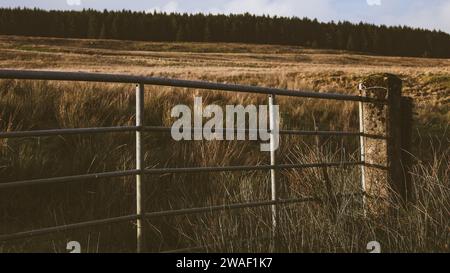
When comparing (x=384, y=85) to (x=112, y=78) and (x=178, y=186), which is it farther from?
(x=178, y=186)

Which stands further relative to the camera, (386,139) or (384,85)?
(384,85)

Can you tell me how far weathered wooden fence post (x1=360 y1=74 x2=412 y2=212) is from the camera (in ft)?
16.4

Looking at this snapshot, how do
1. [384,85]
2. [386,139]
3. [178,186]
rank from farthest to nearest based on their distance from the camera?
[178,186] < [384,85] < [386,139]

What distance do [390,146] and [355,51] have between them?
108 meters

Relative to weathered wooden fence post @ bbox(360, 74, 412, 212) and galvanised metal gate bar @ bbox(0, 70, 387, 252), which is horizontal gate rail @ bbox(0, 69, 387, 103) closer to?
galvanised metal gate bar @ bbox(0, 70, 387, 252)

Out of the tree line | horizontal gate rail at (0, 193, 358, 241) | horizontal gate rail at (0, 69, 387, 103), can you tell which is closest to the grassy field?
horizontal gate rail at (0, 193, 358, 241)

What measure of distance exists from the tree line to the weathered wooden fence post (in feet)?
335

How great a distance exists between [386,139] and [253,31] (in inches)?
4270

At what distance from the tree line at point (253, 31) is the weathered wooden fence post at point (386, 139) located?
102 m

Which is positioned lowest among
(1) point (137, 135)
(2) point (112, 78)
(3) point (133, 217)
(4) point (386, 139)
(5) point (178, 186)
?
(5) point (178, 186)

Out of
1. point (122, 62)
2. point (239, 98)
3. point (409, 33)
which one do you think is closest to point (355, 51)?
point (409, 33)

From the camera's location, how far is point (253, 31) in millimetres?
112062

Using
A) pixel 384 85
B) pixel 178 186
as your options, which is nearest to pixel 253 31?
pixel 178 186
